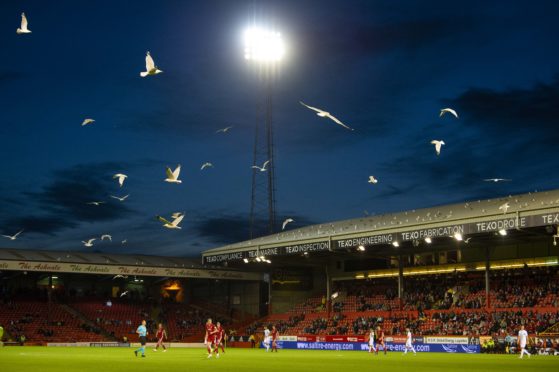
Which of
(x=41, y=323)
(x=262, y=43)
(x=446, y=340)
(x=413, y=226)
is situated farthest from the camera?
(x=41, y=323)

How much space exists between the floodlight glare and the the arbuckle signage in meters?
25.9

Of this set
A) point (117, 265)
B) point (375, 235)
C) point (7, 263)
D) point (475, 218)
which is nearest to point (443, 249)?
point (375, 235)

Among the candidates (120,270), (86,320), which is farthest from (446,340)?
(86,320)

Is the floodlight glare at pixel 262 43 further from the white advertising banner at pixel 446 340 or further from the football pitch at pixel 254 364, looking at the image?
the football pitch at pixel 254 364

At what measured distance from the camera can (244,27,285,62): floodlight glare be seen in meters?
53.5

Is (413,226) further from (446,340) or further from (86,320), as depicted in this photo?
(86,320)

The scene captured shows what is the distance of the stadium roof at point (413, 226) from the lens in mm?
45094

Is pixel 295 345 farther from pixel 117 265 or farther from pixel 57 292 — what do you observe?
pixel 57 292

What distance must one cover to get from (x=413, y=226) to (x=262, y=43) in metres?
17.5

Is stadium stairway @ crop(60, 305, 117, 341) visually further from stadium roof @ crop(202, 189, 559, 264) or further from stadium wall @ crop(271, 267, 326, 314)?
stadium wall @ crop(271, 267, 326, 314)

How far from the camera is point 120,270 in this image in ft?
226

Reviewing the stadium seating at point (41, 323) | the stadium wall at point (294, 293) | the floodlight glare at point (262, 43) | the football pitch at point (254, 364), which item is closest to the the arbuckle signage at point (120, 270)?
the stadium wall at point (294, 293)

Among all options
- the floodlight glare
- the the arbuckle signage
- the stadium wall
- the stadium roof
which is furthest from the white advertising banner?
the the arbuckle signage

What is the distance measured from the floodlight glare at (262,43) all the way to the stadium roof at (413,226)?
596 inches
